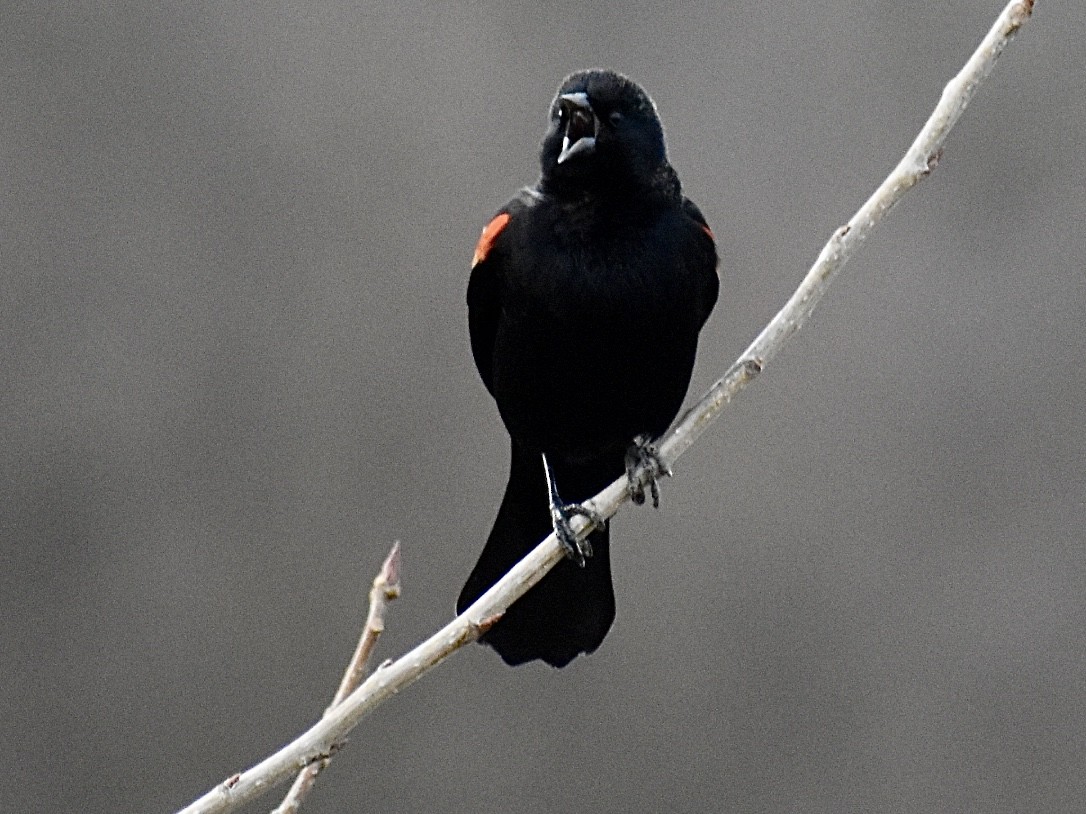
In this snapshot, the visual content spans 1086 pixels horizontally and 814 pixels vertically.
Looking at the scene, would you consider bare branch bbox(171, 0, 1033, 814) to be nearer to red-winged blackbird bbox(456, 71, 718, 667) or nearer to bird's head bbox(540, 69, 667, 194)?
red-winged blackbird bbox(456, 71, 718, 667)

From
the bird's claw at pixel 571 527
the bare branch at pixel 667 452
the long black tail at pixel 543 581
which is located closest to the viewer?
the bare branch at pixel 667 452

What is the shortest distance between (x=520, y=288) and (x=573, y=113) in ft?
0.70

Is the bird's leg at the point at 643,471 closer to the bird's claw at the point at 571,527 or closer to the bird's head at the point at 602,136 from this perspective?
the bird's claw at the point at 571,527

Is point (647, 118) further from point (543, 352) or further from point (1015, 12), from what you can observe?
point (1015, 12)

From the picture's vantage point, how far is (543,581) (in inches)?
68.9

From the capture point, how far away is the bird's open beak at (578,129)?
4.97 feet

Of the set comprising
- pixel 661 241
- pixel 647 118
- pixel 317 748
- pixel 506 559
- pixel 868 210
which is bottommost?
pixel 317 748

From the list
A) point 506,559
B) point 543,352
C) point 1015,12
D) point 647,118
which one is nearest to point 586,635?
point 506,559

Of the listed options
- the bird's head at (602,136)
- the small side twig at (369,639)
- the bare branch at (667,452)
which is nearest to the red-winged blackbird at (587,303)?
the bird's head at (602,136)

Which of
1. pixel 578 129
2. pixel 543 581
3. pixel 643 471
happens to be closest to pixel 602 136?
pixel 578 129

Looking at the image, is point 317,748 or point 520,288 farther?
point 520,288

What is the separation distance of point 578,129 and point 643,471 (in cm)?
39

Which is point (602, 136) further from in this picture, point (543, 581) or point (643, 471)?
point (543, 581)

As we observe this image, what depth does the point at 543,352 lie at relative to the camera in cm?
162
